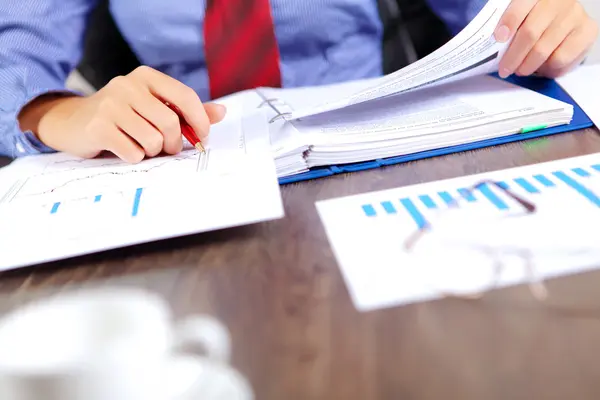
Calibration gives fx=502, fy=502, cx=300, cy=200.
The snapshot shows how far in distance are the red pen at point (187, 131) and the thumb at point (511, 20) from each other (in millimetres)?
313

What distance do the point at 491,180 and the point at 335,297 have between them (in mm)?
182

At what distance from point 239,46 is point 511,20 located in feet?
1.31

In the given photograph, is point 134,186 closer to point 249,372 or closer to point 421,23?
point 249,372

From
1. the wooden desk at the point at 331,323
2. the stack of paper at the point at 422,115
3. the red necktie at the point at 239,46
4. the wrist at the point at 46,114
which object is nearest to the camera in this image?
the wooden desk at the point at 331,323

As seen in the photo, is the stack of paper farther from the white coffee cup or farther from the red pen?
the white coffee cup

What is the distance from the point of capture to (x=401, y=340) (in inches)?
9.9

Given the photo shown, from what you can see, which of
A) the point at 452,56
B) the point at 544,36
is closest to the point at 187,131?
the point at 452,56

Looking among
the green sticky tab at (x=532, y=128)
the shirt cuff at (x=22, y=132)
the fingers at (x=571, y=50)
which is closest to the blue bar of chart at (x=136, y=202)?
the shirt cuff at (x=22, y=132)

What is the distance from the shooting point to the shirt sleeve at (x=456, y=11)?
0.76 meters

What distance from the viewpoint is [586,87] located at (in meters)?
0.56

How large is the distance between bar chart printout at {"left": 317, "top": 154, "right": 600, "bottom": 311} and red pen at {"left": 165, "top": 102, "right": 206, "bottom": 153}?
17 cm

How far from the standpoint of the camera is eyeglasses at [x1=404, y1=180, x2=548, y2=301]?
0.28m

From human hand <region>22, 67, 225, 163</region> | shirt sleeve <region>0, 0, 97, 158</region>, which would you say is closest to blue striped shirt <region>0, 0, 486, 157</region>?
shirt sleeve <region>0, 0, 97, 158</region>

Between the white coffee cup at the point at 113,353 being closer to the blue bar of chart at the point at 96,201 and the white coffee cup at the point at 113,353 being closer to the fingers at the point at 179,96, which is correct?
the blue bar of chart at the point at 96,201
